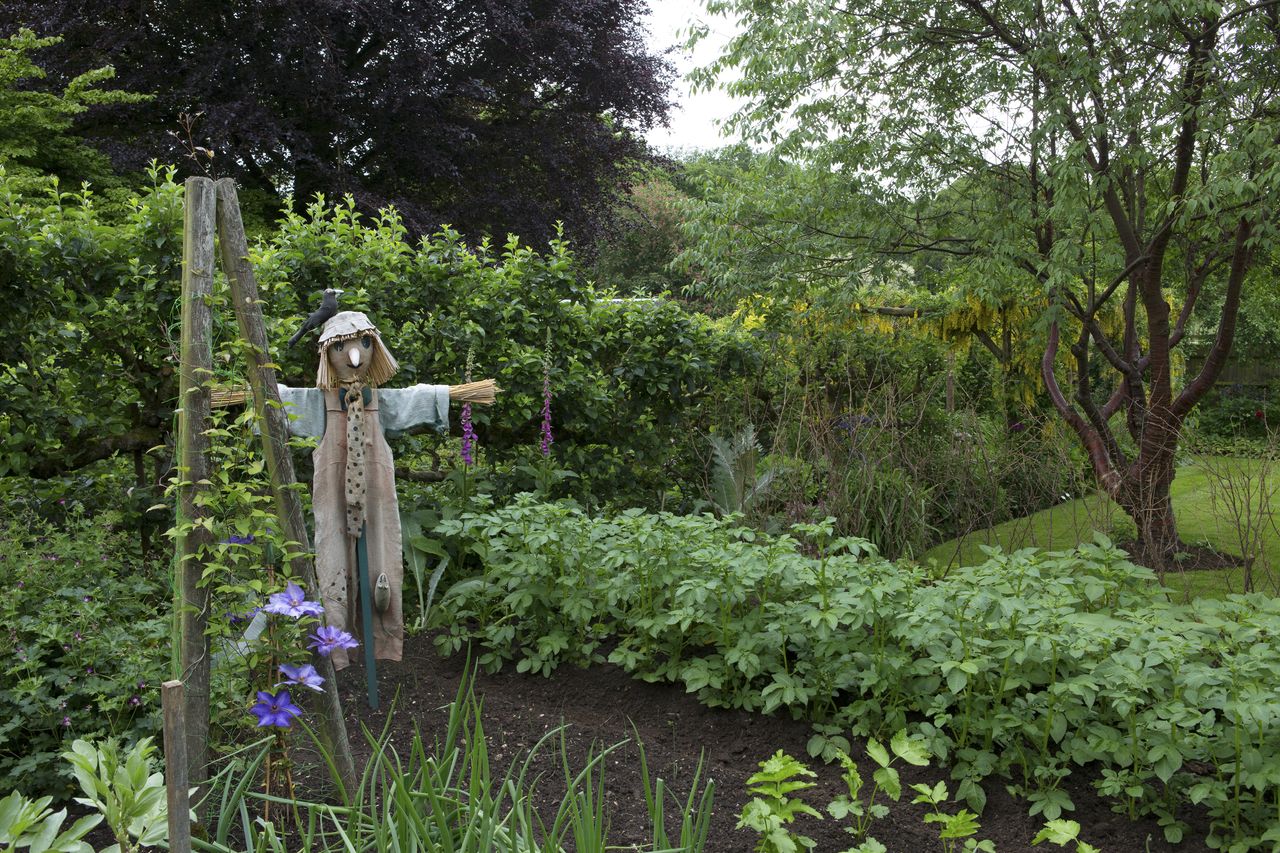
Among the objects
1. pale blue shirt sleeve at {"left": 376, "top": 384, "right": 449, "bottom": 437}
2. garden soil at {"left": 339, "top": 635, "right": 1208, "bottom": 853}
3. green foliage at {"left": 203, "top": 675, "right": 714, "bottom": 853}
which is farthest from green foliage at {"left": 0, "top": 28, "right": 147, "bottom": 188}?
green foliage at {"left": 203, "top": 675, "right": 714, "bottom": 853}

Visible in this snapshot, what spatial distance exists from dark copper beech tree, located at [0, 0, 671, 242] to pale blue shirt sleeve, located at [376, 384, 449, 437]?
7.29 metres

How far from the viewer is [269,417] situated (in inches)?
105

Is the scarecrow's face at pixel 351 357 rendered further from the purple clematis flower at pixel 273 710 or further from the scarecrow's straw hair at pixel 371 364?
the purple clematis flower at pixel 273 710

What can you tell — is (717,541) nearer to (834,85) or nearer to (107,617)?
(107,617)

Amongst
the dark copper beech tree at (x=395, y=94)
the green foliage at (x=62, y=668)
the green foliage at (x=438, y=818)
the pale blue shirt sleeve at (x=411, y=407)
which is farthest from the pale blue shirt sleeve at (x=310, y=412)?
the dark copper beech tree at (x=395, y=94)

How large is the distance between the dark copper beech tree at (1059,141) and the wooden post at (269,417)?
4218 mm

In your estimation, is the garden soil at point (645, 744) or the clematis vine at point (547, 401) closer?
the garden soil at point (645, 744)

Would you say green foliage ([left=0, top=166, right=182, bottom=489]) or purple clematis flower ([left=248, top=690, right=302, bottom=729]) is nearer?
purple clematis flower ([left=248, top=690, right=302, bottom=729])

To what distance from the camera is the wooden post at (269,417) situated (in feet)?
8.40

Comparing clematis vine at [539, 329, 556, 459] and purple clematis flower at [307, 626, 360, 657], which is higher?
clematis vine at [539, 329, 556, 459]

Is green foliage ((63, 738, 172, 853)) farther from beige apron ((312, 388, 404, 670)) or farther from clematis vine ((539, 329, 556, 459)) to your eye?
clematis vine ((539, 329, 556, 459))

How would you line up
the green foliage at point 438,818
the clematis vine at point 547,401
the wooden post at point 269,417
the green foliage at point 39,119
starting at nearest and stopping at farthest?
the green foliage at point 438,818, the wooden post at point 269,417, the clematis vine at point 547,401, the green foliage at point 39,119

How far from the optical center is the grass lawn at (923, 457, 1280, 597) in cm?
461

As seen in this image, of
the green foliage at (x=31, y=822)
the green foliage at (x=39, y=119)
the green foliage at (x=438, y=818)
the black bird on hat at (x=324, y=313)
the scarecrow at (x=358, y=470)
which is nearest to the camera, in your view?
the green foliage at (x=31, y=822)
